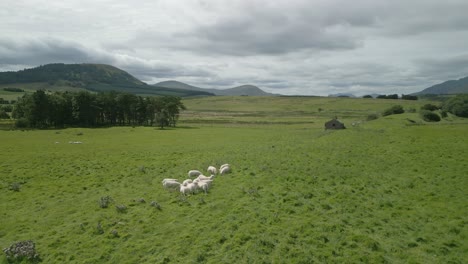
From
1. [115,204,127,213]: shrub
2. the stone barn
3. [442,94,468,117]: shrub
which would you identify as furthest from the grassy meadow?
[442,94,468,117]: shrub

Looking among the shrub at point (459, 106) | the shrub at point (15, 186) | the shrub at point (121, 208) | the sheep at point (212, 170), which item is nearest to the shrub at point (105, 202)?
the shrub at point (121, 208)

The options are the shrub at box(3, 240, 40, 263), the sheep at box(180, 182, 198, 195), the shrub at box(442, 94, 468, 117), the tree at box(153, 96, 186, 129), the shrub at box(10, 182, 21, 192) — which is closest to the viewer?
the shrub at box(3, 240, 40, 263)

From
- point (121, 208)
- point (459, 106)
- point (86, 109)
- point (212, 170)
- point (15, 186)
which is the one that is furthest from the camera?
point (459, 106)

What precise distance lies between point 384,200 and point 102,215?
654 inches

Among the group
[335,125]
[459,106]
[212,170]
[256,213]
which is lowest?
[256,213]

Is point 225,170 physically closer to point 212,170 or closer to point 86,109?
point 212,170

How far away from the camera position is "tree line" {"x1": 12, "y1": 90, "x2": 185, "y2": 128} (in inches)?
3590

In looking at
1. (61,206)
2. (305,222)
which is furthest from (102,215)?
(305,222)

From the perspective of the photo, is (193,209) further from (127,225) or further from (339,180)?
(339,180)

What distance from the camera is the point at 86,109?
9906 cm

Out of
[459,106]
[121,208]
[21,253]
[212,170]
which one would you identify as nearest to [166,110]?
[212,170]

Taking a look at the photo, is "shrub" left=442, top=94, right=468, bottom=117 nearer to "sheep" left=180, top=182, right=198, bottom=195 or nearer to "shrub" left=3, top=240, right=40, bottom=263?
"sheep" left=180, top=182, right=198, bottom=195

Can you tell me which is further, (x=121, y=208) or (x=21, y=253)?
(x=121, y=208)

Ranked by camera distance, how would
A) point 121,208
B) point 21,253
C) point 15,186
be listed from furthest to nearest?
point 15,186
point 121,208
point 21,253
